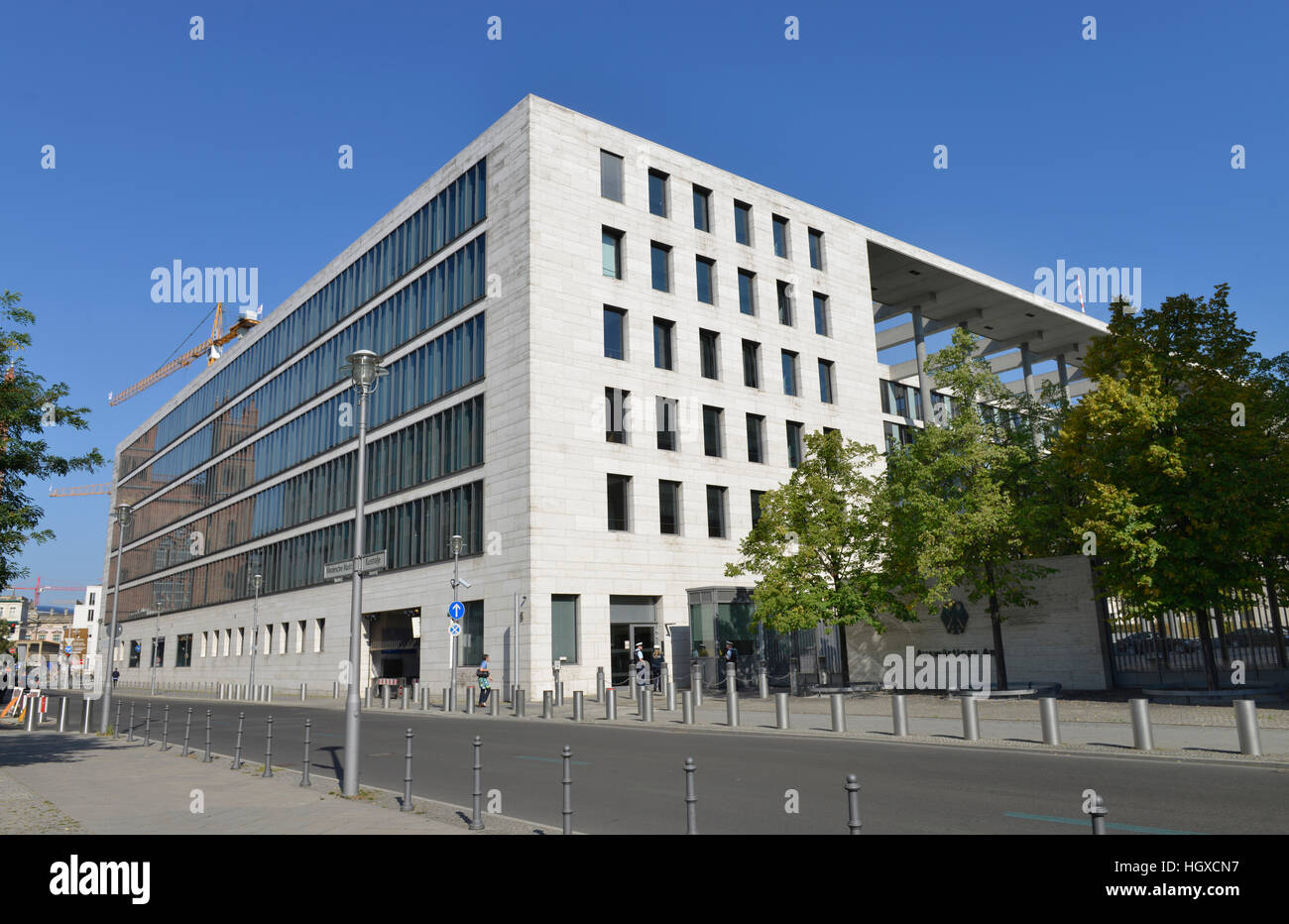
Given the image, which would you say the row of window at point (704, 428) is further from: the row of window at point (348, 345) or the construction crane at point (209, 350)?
the construction crane at point (209, 350)

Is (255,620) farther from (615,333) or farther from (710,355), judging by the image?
(710,355)

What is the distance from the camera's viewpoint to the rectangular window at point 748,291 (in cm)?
4647

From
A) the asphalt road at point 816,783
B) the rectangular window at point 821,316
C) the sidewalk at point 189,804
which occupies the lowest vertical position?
the asphalt road at point 816,783

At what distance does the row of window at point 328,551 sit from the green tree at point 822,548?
1405 cm

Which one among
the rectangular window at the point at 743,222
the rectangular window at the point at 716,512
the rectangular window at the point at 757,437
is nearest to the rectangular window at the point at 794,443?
the rectangular window at the point at 757,437

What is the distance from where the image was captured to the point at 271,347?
65.1 metres

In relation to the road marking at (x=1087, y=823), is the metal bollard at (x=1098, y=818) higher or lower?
higher

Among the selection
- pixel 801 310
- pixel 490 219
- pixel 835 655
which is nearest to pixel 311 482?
pixel 490 219

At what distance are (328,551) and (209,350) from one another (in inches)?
4157

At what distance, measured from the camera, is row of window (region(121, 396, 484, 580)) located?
41812 mm

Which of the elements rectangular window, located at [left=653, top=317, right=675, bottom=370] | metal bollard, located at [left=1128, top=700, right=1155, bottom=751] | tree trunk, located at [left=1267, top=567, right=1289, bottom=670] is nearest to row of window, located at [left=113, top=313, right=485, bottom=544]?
rectangular window, located at [left=653, top=317, right=675, bottom=370]

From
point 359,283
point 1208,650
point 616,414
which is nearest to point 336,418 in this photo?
point 359,283

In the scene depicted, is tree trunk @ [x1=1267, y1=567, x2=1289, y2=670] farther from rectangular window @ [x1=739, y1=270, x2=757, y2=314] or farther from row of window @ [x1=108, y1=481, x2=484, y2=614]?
row of window @ [x1=108, y1=481, x2=484, y2=614]
